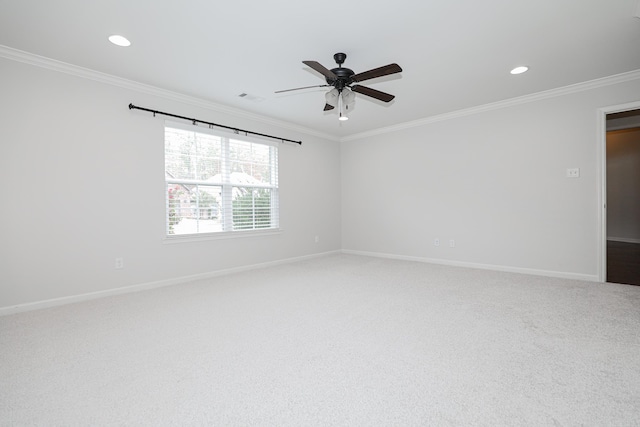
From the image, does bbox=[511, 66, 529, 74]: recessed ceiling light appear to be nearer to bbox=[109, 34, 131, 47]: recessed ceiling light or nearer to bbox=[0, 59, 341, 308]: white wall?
bbox=[0, 59, 341, 308]: white wall

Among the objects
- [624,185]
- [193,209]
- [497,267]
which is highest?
[624,185]

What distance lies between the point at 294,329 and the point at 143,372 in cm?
110

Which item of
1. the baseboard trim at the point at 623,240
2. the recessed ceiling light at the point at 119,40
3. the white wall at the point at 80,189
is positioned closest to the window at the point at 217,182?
the white wall at the point at 80,189

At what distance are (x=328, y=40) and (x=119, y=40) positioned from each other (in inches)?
76.6

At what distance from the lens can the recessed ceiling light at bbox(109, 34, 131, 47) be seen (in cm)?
266

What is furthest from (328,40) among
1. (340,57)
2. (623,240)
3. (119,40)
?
(623,240)

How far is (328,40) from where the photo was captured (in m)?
2.71

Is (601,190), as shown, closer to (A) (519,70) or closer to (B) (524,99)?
(B) (524,99)

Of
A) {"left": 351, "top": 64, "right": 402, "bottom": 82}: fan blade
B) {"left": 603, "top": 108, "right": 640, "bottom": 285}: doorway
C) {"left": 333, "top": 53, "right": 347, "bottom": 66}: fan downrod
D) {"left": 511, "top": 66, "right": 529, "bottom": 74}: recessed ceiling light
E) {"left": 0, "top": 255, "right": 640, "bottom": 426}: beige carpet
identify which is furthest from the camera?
{"left": 603, "top": 108, "right": 640, "bottom": 285}: doorway

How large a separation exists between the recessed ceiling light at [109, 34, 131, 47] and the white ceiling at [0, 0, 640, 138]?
0.06 metres

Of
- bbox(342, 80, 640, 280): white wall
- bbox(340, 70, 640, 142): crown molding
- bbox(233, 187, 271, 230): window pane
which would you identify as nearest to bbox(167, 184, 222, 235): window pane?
bbox(233, 187, 271, 230): window pane

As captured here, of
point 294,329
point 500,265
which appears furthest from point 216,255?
point 500,265

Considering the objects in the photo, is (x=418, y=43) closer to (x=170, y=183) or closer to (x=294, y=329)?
(x=294, y=329)

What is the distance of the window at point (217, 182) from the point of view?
4.03 m
